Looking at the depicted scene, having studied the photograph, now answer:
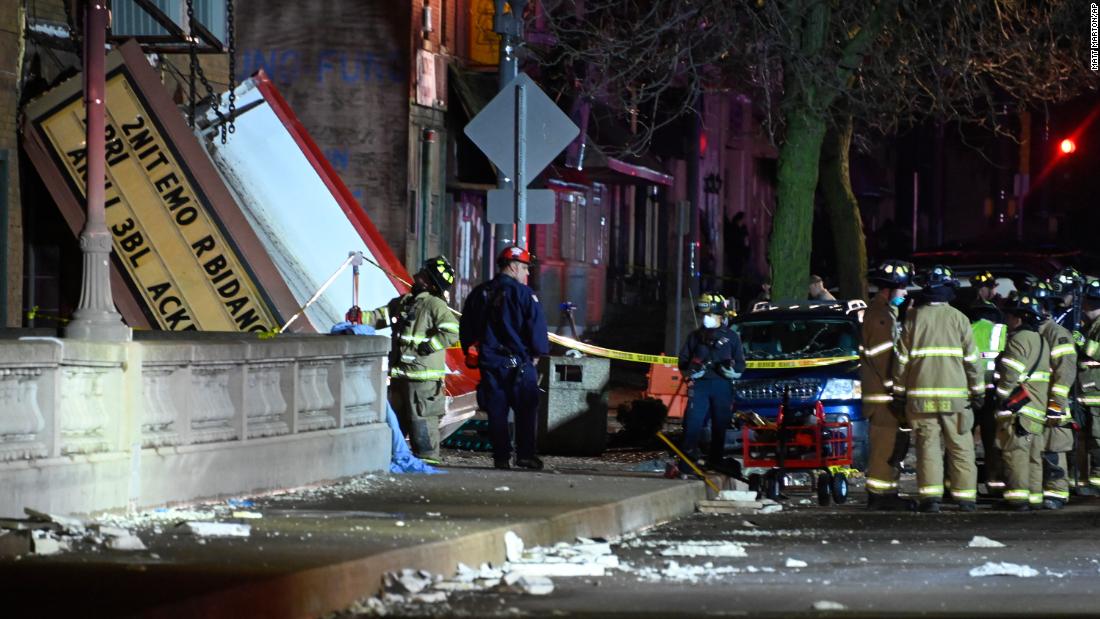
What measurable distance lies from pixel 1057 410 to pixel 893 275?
Answer: 1.92 m

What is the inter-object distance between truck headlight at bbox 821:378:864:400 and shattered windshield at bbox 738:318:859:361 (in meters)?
0.80

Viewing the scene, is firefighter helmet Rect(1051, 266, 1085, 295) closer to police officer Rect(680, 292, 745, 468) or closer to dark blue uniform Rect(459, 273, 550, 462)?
police officer Rect(680, 292, 745, 468)

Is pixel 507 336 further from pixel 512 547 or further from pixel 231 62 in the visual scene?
pixel 231 62

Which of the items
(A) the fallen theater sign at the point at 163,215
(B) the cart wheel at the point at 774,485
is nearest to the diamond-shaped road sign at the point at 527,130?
(B) the cart wheel at the point at 774,485

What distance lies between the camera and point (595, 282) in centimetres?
3659

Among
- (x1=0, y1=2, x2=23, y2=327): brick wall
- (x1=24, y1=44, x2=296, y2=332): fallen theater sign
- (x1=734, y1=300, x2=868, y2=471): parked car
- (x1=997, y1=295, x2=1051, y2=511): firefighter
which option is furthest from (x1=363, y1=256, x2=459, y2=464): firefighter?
(x1=0, y1=2, x2=23, y2=327): brick wall

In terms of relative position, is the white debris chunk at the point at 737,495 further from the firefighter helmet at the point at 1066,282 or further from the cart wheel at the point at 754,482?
the firefighter helmet at the point at 1066,282

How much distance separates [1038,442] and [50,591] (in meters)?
9.90

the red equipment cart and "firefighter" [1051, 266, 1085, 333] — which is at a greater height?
"firefighter" [1051, 266, 1085, 333]

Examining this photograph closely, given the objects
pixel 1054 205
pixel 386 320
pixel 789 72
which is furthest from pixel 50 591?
pixel 1054 205

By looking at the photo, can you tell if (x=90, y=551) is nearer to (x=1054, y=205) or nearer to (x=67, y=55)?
(x=67, y=55)

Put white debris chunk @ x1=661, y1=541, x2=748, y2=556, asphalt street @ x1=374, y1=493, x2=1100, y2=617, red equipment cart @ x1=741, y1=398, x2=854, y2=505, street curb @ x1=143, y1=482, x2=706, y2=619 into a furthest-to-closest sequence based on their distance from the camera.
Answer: red equipment cart @ x1=741, y1=398, x2=854, y2=505, white debris chunk @ x1=661, y1=541, x2=748, y2=556, asphalt street @ x1=374, y1=493, x2=1100, y2=617, street curb @ x1=143, y1=482, x2=706, y2=619

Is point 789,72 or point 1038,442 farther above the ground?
point 789,72

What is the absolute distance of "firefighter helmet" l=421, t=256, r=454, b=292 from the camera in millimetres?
16188
